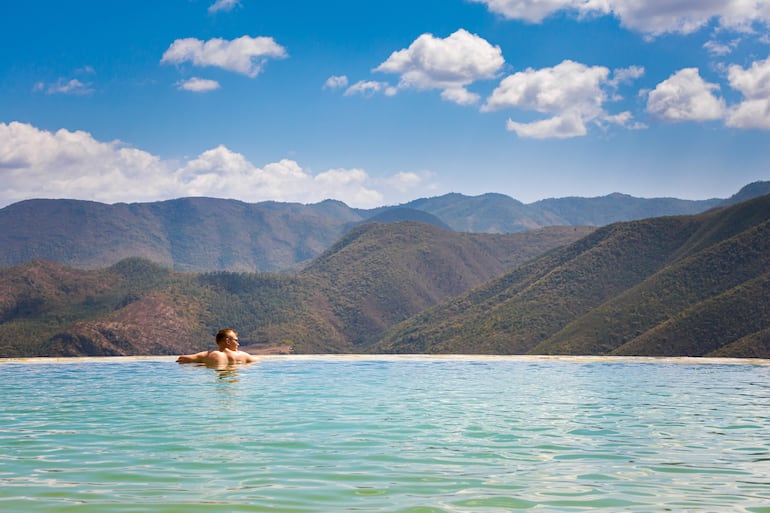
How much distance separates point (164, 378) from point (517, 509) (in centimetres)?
1655

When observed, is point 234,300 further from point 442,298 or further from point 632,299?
point 632,299

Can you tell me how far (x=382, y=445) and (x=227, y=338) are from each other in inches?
491

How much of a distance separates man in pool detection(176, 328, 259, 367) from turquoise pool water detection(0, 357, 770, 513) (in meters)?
1.35

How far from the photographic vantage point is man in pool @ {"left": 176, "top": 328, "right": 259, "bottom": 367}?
75.8 ft

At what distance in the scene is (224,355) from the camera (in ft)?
79.0

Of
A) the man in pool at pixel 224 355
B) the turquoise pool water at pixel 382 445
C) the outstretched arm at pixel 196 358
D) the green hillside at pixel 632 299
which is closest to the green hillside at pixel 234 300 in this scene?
the green hillside at pixel 632 299

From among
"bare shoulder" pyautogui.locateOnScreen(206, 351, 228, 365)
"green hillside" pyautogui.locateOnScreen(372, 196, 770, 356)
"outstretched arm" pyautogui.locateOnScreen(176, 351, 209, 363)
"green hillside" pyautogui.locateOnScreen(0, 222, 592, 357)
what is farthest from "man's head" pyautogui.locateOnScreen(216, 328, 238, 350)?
"green hillside" pyautogui.locateOnScreen(0, 222, 592, 357)

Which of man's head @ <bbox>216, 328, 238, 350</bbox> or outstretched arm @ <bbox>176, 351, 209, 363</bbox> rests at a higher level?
man's head @ <bbox>216, 328, 238, 350</bbox>

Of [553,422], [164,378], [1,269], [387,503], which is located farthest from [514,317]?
[1,269]

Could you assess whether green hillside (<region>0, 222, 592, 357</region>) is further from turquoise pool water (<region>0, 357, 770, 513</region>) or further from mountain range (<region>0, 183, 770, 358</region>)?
turquoise pool water (<region>0, 357, 770, 513</region>)

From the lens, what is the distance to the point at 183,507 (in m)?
7.81

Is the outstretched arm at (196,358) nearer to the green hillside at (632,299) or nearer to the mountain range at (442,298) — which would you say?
the mountain range at (442,298)

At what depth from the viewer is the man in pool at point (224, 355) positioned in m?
23.1

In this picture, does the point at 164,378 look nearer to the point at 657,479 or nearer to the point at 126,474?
the point at 126,474
